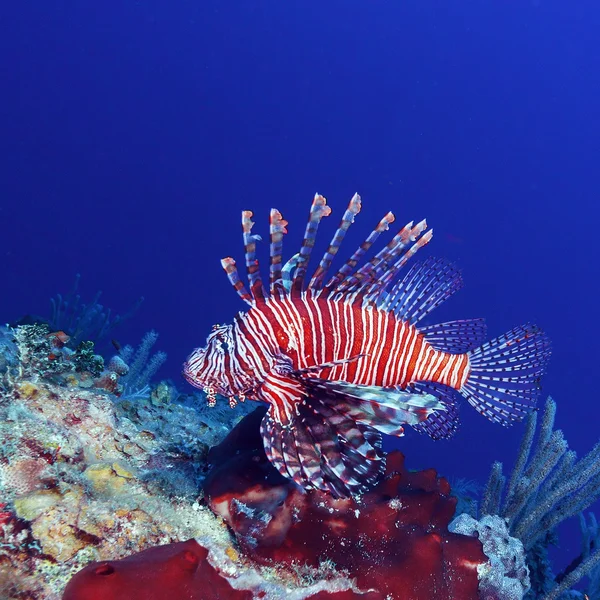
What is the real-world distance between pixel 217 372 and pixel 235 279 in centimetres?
66

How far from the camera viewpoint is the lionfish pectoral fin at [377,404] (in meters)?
2.84

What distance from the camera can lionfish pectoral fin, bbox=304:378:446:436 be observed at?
2.84 meters

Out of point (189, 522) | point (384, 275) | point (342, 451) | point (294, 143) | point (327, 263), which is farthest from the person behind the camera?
point (294, 143)

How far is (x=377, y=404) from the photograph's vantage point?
2.89 m

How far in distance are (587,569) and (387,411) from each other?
9.79 ft

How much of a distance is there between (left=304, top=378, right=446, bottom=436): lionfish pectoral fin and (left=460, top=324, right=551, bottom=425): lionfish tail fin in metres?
1.83

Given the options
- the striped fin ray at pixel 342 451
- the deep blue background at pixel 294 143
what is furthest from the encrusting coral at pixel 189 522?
the deep blue background at pixel 294 143

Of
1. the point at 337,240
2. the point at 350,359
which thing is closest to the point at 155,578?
the point at 350,359

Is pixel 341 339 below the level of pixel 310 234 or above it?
below

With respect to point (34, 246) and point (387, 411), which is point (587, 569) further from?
point (34, 246)

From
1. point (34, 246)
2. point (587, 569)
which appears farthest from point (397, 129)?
point (587, 569)

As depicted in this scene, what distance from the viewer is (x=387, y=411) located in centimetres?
291

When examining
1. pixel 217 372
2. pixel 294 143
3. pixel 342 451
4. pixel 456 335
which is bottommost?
pixel 342 451

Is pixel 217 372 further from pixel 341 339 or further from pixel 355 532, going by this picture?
pixel 355 532
